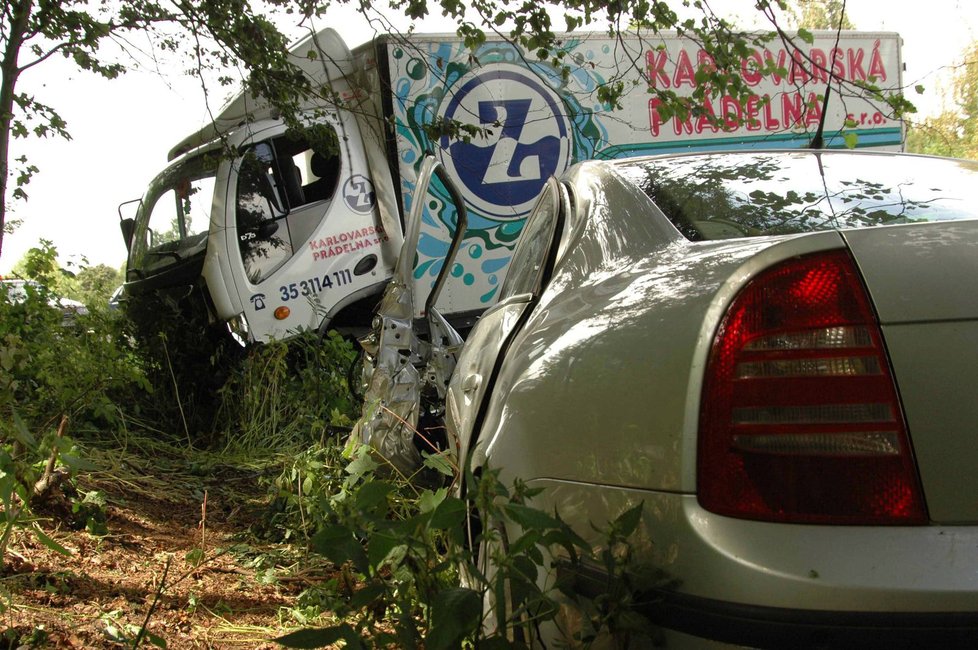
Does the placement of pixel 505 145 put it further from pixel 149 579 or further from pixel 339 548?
pixel 339 548

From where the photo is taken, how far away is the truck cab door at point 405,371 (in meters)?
4.50

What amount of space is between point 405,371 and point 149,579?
1.58m

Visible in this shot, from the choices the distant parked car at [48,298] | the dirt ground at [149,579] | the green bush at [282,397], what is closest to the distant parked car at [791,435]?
the dirt ground at [149,579]

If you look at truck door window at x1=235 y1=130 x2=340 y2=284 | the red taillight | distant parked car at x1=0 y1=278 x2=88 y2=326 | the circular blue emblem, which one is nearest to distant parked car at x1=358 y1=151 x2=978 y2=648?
the red taillight

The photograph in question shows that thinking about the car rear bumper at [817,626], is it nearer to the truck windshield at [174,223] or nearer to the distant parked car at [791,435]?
the distant parked car at [791,435]

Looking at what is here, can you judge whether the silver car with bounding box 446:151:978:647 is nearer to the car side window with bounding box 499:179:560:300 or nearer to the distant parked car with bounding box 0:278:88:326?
the car side window with bounding box 499:179:560:300

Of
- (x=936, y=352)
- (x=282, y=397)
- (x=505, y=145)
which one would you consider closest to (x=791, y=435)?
(x=936, y=352)

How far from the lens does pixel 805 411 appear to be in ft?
5.14

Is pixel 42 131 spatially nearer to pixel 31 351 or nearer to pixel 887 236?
pixel 31 351

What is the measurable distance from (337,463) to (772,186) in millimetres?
2977

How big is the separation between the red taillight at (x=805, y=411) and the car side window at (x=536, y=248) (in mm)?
1057

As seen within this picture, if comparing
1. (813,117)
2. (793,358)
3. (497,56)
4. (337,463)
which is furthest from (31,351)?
(813,117)

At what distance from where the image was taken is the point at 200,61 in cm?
607

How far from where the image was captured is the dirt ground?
2.92 m
